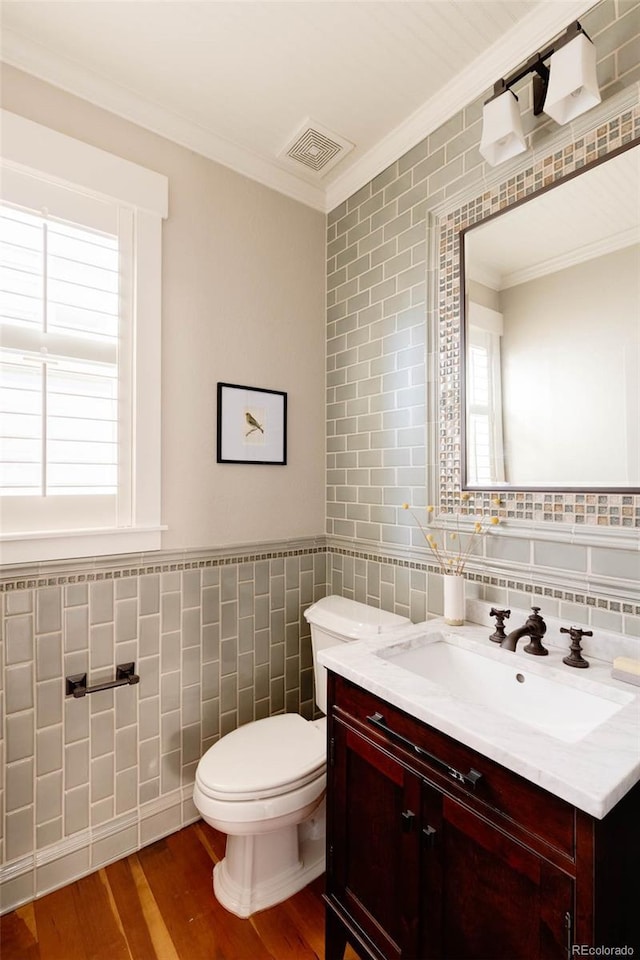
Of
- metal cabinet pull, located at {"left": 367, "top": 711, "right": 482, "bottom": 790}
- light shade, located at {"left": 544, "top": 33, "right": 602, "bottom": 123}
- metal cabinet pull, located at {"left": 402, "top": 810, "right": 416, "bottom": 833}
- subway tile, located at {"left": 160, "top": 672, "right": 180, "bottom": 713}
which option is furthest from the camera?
subway tile, located at {"left": 160, "top": 672, "right": 180, "bottom": 713}

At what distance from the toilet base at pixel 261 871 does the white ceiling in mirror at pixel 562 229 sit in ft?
6.56

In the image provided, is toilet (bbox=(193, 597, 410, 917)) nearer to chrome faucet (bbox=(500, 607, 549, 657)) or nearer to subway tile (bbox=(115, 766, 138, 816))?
subway tile (bbox=(115, 766, 138, 816))

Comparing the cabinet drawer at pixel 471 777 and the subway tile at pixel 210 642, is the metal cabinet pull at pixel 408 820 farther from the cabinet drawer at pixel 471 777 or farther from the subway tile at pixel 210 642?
the subway tile at pixel 210 642

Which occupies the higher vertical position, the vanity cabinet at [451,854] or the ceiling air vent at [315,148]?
the ceiling air vent at [315,148]

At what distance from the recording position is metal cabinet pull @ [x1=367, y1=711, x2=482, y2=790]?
89cm

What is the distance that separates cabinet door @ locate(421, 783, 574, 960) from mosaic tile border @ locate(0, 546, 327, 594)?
1177mm

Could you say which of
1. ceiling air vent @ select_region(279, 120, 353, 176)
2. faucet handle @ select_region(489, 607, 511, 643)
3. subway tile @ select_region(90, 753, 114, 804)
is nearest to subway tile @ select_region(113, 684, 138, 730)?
subway tile @ select_region(90, 753, 114, 804)

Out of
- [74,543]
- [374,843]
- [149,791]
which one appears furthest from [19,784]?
[374,843]

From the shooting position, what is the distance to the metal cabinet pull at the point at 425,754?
0.89m

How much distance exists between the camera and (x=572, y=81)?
1196 millimetres

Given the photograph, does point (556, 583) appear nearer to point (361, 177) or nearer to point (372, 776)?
point (372, 776)

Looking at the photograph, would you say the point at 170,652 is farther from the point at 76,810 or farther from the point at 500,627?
the point at 500,627

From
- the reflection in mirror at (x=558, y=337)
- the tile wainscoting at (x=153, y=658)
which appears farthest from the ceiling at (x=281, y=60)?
the tile wainscoting at (x=153, y=658)

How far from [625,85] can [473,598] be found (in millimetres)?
1534
